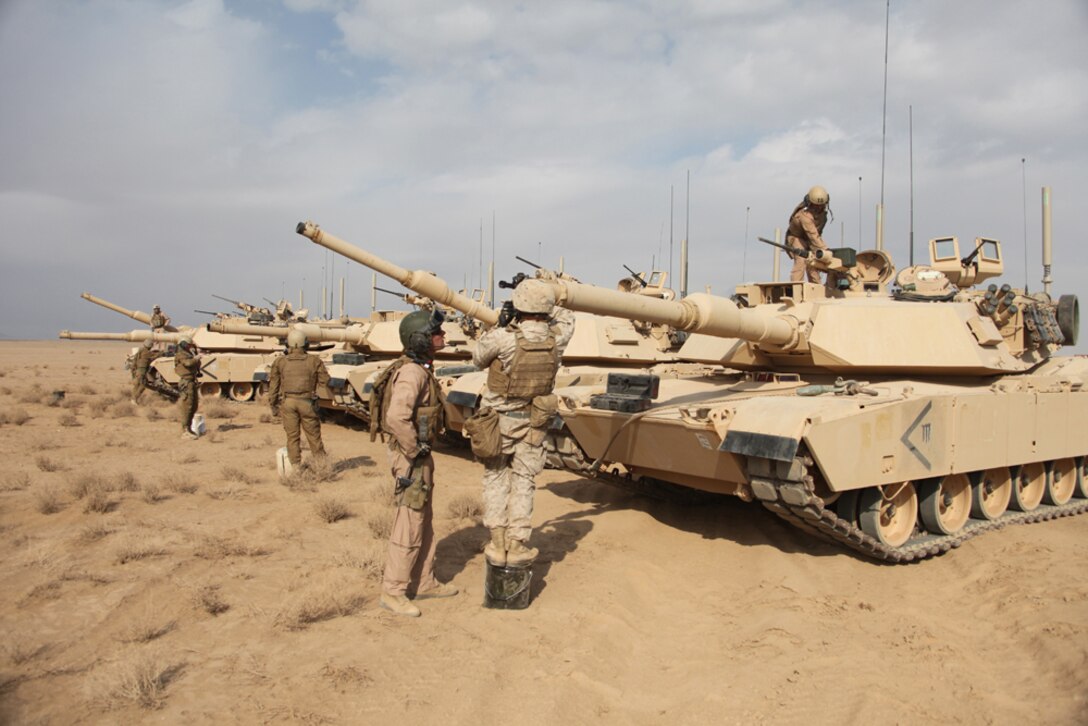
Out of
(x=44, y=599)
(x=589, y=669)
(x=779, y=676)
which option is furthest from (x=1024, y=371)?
(x=44, y=599)

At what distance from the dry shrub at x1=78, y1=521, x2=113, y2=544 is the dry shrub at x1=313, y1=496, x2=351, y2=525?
1.68 meters

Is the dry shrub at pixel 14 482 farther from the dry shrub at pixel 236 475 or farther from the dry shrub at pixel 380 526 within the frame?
the dry shrub at pixel 380 526

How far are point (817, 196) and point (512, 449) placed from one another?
17.4 ft

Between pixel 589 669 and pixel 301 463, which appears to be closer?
pixel 589 669

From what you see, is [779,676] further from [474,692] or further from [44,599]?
[44,599]

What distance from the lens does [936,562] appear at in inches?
257

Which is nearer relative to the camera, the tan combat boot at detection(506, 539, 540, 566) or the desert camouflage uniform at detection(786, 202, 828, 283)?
the tan combat boot at detection(506, 539, 540, 566)

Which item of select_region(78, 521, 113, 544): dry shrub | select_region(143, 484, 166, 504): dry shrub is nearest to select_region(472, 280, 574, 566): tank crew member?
select_region(78, 521, 113, 544): dry shrub

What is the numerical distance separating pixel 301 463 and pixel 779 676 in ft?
22.6

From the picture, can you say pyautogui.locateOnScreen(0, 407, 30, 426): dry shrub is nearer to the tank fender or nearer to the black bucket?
the black bucket

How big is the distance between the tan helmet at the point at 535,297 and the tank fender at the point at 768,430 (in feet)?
5.55

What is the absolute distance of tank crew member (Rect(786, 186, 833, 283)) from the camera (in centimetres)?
864

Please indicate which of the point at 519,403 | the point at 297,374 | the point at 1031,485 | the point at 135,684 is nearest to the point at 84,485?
the point at 297,374

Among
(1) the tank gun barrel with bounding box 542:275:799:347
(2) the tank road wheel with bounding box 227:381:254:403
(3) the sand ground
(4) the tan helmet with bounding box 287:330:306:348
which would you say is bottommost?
(3) the sand ground
